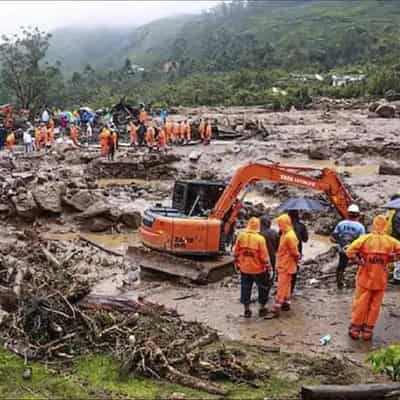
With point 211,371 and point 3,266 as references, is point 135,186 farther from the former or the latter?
point 211,371

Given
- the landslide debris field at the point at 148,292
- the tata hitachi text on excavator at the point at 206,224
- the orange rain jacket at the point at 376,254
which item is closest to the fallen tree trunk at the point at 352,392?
the landslide debris field at the point at 148,292

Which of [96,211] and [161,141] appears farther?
[161,141]

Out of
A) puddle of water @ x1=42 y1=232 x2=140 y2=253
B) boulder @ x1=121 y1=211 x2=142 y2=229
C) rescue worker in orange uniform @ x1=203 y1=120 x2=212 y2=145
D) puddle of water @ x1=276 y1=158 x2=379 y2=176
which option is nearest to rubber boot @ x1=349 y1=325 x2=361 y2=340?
puddle of water @ x1=42 y1=232 x2=140 y2=253

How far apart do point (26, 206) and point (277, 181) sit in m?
7.90

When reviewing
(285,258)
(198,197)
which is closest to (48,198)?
(198,197)

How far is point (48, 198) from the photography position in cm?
1819

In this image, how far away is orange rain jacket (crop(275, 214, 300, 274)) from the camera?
10148 mm

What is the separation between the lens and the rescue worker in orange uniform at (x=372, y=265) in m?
9.05

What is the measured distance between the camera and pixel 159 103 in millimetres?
57062

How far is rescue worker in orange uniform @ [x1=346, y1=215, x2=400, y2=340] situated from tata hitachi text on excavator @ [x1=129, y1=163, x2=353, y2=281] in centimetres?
316

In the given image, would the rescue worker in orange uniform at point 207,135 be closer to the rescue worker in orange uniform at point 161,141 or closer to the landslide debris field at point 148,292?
the rescue worker in orange uniform at point 161,141

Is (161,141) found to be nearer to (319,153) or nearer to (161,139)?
(161,139)

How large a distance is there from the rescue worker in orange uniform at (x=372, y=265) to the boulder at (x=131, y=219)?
29.3 feet

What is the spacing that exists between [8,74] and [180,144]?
17.2 metres
